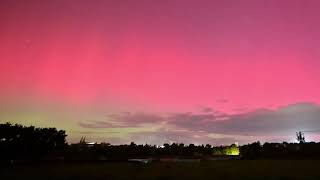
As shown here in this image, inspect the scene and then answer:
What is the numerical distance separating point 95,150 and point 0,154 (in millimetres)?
25631

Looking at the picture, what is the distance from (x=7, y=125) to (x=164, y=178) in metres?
50.5

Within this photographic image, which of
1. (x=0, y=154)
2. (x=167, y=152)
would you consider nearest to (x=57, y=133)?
(x=0, y=154)

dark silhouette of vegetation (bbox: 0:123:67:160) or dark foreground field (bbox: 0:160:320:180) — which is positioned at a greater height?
dark silhouette of vegetation (bbox: 0:123:67:160)

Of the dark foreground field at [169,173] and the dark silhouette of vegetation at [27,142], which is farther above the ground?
the dark silhouette of vegetation at [27,142]

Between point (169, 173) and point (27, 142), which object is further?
point (27, 142)

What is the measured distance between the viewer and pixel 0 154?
2549 inches

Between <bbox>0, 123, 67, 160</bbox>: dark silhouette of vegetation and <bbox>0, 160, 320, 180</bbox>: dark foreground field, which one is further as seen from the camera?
<bbox>0, 123, 67, 160</bbox>: dark silhouette of vegetation

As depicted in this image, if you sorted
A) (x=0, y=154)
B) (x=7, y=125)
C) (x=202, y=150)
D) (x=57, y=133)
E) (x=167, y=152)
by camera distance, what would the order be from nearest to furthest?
(x=0, y=154) < (x=7, y=125) < (x=57, y=133) < (x=167, y=152) < (x=202, y=150)

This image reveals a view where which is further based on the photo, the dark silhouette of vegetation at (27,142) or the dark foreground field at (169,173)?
the dark silhouette of vegetation at (27,142)

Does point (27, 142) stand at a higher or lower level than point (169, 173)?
higher

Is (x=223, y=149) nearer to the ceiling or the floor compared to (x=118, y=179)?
nearer to the ceiling

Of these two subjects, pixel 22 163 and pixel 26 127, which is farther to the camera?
pixel 26 127

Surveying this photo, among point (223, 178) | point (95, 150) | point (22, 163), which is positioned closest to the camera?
point (223, 178)

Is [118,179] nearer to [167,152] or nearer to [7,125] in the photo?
[7,125]
